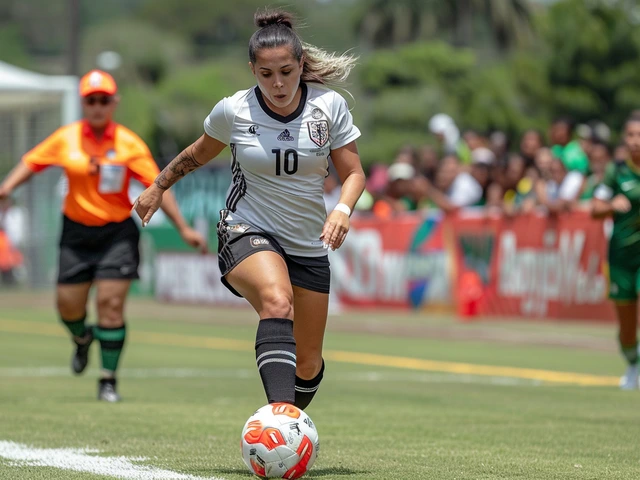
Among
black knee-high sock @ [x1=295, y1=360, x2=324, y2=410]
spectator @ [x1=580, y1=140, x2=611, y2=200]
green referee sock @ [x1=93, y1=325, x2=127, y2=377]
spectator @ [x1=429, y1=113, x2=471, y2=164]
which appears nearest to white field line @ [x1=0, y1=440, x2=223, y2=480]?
black knee-high sock @ [x1=295, y1=360, x2=324, y2=410]

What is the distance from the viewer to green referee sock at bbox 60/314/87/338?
35.3 ft

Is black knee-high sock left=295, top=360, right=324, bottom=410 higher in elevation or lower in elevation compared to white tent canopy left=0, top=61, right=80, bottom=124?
lower

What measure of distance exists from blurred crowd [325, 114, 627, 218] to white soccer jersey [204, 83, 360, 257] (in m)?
10.1

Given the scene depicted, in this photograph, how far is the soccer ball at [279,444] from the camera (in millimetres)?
5977

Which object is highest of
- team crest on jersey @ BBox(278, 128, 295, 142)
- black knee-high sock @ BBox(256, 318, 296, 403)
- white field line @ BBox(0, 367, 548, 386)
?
team crest on jersey @ BBox(278, 128, 295, 142)

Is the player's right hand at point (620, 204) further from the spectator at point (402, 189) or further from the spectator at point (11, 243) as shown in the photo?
the spectator at point (11, 243)

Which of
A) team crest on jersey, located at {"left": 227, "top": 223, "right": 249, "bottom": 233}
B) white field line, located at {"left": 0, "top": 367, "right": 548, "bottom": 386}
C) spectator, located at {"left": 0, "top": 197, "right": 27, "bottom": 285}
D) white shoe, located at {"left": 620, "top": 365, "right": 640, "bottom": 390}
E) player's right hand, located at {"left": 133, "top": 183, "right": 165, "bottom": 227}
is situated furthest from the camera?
spectator, located at {"left": 0, "top": 197, "right": 27, "bottom": 285}

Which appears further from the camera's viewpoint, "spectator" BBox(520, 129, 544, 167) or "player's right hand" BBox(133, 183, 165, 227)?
"spectator" BBox(520, 129, 544, 167)

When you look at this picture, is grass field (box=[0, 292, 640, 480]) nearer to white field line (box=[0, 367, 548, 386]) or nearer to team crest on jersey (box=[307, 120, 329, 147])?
white field line (box=[0, 367, 548, 386])

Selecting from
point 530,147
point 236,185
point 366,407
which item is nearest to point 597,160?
point 530,147

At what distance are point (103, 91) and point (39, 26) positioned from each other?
33872 mm

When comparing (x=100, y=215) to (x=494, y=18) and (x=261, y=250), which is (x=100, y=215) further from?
(x=494, y=18)

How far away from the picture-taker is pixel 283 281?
6.57 m

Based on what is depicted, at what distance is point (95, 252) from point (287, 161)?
418 centimetres
